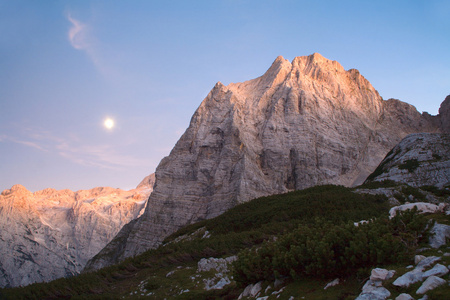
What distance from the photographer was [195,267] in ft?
69.2

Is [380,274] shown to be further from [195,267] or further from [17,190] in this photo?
[17,190]

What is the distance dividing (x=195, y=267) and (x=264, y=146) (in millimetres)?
60071

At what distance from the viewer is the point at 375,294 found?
28.1 ft

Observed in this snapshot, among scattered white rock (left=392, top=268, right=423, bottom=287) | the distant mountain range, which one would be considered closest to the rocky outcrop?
the distant mountain range

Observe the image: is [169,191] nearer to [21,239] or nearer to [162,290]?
[162,290]

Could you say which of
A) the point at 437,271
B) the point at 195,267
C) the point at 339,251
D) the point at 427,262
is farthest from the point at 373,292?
the point at 195,267

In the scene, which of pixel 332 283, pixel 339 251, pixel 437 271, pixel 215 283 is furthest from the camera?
pixel 215 283

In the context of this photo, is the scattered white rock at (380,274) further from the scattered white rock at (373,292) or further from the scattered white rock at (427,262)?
the scattered white rock at (427,262)

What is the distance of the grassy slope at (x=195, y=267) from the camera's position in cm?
1466

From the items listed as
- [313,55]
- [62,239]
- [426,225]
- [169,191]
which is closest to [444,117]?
[313,55]

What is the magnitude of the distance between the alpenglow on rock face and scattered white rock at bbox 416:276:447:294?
59.2 metres

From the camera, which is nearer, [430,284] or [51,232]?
[430,284]

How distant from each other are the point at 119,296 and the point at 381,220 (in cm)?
1325

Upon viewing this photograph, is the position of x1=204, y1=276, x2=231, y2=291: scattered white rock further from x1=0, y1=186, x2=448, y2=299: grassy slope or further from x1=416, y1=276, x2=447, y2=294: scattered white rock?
x1=416, y1=276, x2=447, y2=294: scattered white rock
